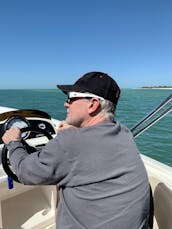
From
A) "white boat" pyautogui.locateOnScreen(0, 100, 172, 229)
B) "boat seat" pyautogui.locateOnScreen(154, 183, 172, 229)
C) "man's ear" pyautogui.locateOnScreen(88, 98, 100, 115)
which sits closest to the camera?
"man's ear" pyautogui.locateOnScreen(88, 98, 100, 115)

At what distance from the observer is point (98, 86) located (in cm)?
101

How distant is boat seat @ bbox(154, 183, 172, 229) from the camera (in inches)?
47.0

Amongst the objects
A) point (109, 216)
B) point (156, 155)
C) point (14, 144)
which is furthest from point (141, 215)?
point (156, 155)

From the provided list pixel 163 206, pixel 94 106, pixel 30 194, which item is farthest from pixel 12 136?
pixel 30 194

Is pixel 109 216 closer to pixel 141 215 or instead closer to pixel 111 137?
pixel 141 215

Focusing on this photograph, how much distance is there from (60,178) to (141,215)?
1.11ft

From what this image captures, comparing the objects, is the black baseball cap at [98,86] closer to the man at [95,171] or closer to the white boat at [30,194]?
the man at [95,171]

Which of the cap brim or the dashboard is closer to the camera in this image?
the cap brim

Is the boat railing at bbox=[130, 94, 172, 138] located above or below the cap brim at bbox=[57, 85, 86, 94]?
below

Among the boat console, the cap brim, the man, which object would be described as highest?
the cap brim

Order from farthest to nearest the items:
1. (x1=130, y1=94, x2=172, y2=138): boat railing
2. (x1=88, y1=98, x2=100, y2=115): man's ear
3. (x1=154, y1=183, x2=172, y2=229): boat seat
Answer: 1. (x1=130, y1=94, x2=172, y2=138): boat railing
2. (x1=154, y1=183, x2=172, y2=229): boat seat
3. (x1=88, y1=98, x2=100, y2=115): man's ear

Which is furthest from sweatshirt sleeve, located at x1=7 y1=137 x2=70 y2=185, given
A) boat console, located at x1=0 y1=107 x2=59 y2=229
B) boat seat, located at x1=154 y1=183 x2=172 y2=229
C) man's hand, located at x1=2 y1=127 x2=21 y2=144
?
boat console, located at x1=0 y1=107 x2=59 y2=229

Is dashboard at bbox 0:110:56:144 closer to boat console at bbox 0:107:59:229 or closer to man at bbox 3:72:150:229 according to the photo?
boat console at bbox 0:107:59:229

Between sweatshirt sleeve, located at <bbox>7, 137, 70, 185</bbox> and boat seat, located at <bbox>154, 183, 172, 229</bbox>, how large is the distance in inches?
23.3
